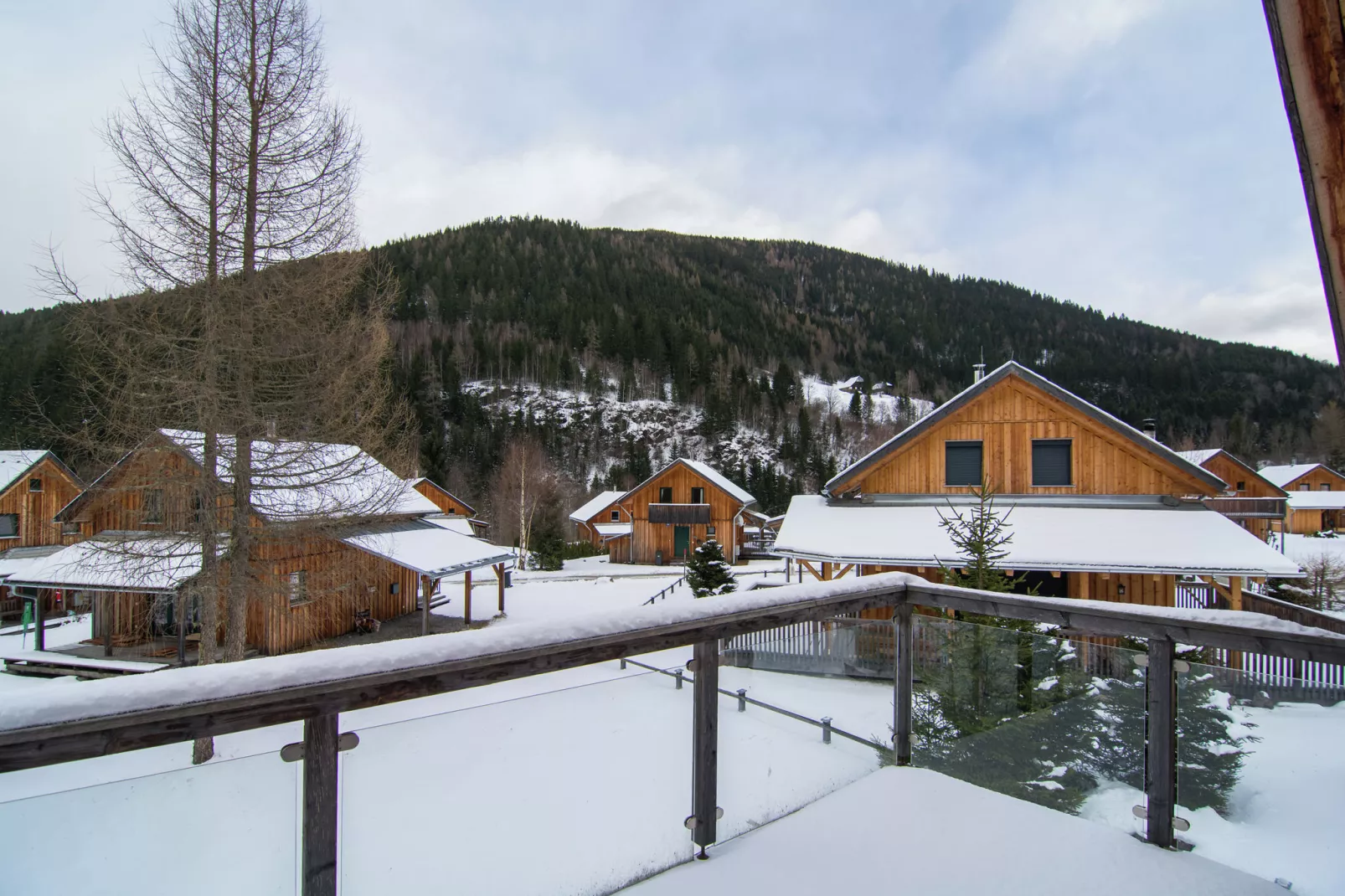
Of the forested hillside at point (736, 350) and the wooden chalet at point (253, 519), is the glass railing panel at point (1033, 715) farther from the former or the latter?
the forested hillside at point (736, 350)

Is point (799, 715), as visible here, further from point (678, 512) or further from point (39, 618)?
point (678, 512)

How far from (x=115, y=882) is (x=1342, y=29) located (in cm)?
329

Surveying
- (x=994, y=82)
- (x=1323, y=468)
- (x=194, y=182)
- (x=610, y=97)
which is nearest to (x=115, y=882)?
(x=994, y=82)

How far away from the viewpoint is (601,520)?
144 ft

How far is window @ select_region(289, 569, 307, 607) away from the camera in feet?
36.4

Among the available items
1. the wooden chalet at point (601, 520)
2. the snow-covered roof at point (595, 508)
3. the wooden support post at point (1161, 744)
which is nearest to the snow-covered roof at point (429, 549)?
the wooden support post at point (1161, 744)

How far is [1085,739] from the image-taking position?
2773 millimetres

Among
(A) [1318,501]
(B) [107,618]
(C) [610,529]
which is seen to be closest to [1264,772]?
(B) [107,618]

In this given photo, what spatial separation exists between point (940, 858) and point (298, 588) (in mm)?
12107

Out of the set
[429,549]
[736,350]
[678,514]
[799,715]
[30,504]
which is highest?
[736,350]

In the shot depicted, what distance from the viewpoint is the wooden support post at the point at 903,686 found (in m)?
3.19

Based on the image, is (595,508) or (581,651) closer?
(581,651)

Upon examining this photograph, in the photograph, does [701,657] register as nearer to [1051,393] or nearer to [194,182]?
[194,182]

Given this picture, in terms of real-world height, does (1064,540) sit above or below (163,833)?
below
